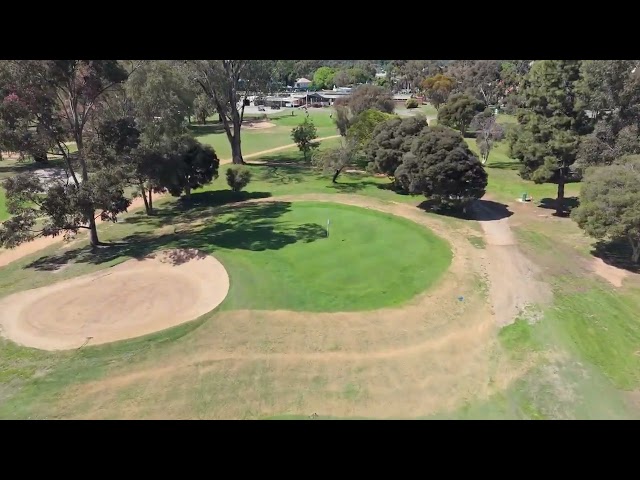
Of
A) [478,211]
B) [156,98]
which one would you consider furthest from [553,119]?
[156,98]

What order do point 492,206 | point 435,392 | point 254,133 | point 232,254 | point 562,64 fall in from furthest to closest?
point 254,133 < point 492,206 < point 562,64 < point 232,254 < point 435,392

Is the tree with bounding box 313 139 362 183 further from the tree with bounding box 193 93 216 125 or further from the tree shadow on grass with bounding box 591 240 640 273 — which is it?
the tree shadow on grass with bounding box 591 240 640 273

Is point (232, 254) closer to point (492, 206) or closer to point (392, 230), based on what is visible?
point (392, 230)

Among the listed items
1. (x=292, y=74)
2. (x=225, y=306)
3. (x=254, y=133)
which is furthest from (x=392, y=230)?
(x=292, y=74)

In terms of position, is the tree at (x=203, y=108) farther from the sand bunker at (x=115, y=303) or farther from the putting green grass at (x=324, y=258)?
the sand bunker at (x=115, y=303)

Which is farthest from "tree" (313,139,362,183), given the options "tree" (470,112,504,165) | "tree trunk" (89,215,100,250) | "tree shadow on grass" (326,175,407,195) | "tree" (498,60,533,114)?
"tree" (498,60,533,114)

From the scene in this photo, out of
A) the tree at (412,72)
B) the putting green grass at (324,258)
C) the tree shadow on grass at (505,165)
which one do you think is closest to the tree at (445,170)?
the putting green grass at (324,258)

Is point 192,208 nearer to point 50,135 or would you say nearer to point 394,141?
point 50,135
